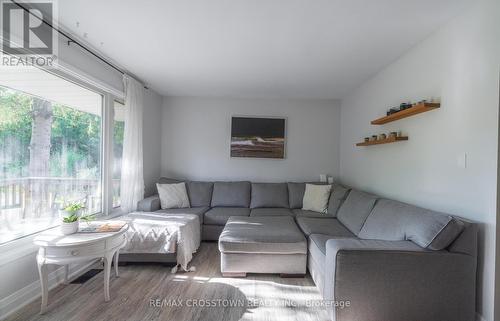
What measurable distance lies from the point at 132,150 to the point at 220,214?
1.58 m

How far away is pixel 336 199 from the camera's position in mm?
3412

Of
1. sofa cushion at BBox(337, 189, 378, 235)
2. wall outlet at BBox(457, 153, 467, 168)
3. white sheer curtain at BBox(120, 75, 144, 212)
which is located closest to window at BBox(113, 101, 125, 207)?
white sheer curtain at BBox(120, 75, 144, 212)

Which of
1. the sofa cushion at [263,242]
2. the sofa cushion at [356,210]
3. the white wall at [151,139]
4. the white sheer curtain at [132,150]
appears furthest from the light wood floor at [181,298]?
the white wall at [151,139]

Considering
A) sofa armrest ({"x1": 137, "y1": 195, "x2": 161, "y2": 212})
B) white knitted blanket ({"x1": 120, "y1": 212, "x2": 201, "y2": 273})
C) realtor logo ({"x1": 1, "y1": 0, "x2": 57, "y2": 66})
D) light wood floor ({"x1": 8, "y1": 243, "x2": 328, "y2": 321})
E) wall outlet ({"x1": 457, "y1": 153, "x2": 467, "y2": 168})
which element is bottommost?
light wood floor ({"x1": 8, "y1": 243, "x2": 328, "y2": 321})

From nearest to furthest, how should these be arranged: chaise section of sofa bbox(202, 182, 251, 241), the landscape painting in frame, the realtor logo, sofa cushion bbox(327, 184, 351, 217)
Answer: the realtor logo
sofa cushion bbox(327, 184, 351, 217)
chaise section of sofa bbox(202, 182, 251, 241)
the landscape painting in frame

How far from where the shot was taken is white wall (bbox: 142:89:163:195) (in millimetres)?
3910

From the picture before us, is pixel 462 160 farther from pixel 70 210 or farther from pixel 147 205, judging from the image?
pixel 147 205

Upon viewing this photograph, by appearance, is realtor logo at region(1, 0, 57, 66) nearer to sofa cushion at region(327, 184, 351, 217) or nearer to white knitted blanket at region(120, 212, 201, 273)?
white knitted blanket at region(120, 212, 201, 273)

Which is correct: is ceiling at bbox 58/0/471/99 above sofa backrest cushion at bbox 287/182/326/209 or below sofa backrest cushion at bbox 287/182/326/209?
above

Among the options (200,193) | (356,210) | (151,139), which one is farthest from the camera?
(151,139)

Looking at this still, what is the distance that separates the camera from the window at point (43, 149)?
1886 millimetres

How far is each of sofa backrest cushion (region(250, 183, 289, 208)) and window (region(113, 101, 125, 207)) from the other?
6.77ft

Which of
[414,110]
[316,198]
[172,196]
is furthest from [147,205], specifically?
[414,110]

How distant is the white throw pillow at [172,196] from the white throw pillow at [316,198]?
1960 mm
